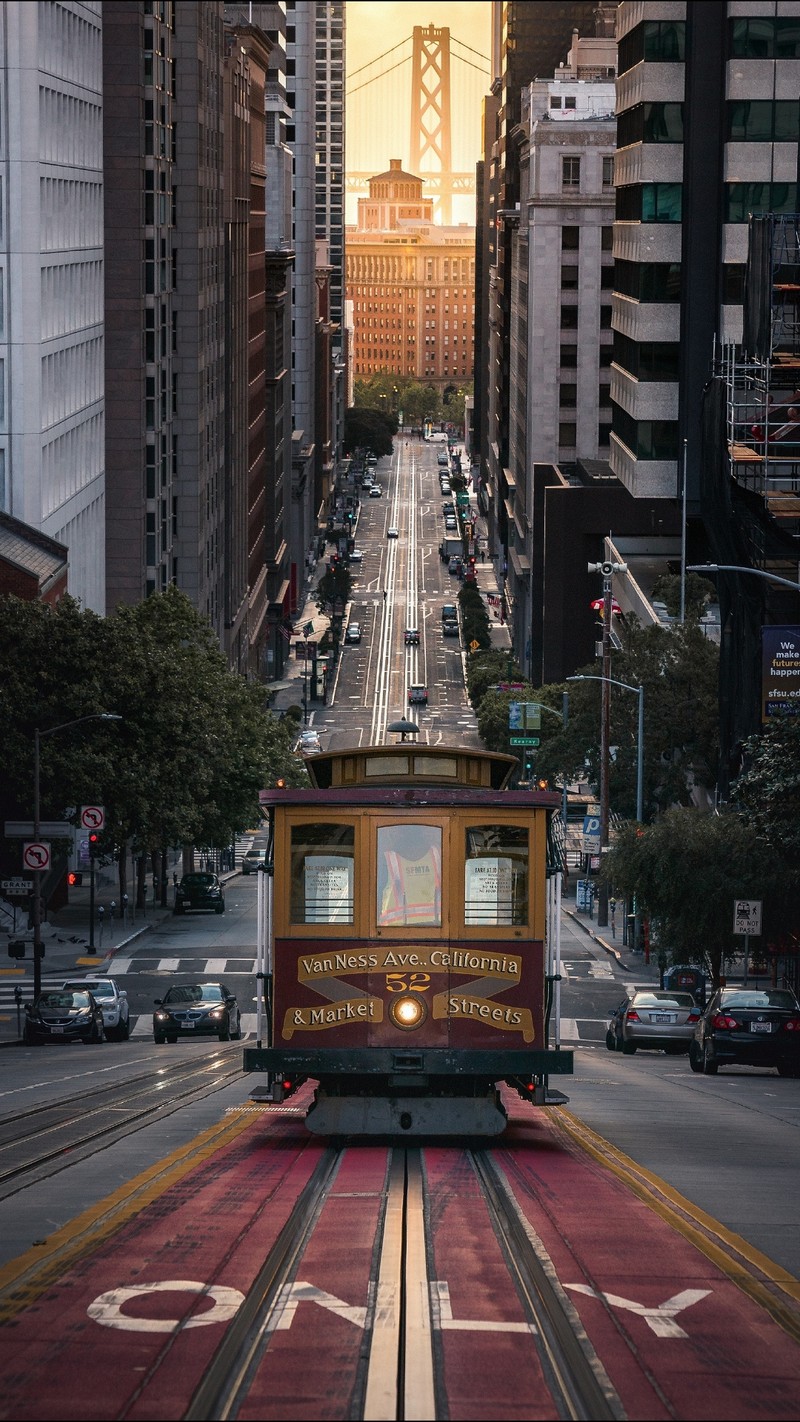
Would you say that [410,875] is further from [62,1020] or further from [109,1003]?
[109,1003]

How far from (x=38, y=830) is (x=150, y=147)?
50160 mm

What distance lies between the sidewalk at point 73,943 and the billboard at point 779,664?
18150mm

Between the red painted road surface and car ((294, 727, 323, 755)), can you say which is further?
car ((294, 727, 323, 755))

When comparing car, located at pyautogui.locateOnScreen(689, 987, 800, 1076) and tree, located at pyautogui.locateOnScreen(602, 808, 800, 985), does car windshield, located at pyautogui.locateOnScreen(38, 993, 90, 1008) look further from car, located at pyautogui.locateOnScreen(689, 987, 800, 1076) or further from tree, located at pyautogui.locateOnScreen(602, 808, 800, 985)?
car, located at pyautogui.locateOnScreen(689, 987, 800, 1076)

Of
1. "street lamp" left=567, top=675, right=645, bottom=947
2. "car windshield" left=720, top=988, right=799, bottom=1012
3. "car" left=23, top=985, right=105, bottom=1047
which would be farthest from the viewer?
"street lamp" left=567, top=675, right=645, bottom=947

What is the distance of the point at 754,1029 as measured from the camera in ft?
108

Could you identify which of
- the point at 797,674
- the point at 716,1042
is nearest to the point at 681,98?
the point at 797,674

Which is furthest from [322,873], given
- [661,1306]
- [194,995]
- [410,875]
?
[194,995]

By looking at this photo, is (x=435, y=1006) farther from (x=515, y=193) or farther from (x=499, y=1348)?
(x=515, y=193)

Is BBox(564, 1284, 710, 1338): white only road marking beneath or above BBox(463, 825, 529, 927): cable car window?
beneath

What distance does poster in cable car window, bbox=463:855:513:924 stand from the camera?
18.7 m

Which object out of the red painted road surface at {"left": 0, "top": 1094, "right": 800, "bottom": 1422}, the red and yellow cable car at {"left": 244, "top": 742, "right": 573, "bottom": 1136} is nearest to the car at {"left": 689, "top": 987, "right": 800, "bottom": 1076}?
the red and yellow cable car at {"left": 244, "top": 742, "right": 573, "bottom": 1136}

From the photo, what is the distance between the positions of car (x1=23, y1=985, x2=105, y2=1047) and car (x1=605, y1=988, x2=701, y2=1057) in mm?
11262

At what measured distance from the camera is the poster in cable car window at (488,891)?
61.4 feet
